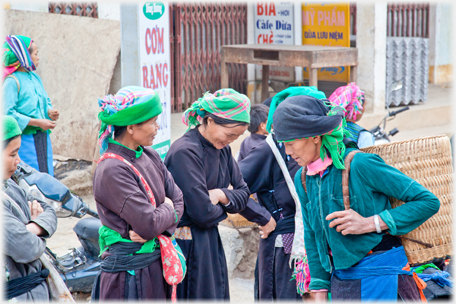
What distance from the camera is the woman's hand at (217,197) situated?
9.60ft

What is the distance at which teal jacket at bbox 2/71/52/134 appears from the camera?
447cm

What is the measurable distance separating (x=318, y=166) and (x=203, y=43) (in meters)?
6.88

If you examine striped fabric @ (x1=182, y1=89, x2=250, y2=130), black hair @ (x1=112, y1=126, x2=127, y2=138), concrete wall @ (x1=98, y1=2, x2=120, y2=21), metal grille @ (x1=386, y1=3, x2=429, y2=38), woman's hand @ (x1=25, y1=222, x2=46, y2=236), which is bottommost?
woman's hand @ (x1=25, y1=222, x2=46, y2=236)

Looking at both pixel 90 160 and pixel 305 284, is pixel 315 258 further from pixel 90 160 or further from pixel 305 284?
pixel 90 160

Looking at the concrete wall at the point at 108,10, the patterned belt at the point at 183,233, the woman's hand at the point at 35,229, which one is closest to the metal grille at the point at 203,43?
the concrete wall at the point at 108,10

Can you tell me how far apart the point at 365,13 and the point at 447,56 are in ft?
13.4

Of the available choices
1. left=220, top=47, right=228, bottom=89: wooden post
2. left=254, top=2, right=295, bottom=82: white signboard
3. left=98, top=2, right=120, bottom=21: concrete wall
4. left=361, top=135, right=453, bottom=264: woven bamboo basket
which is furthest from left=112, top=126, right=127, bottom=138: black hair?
left=254, top=2, right=295, bottom=82: white signboard

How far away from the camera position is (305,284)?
2613 millimetres

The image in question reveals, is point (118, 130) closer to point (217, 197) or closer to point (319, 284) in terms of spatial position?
point (217, 197)

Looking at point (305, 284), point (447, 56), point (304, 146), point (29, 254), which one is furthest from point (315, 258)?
point (447, 56)

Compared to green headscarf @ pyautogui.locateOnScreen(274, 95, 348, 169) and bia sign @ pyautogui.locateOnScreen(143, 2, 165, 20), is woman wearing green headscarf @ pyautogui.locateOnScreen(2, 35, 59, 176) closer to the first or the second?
bia sign @ pyautogui.locateOnScreen(143, 2, 165, 20)

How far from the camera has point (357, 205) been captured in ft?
7.20

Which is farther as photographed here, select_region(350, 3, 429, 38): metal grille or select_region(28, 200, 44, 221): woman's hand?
select_region(350, 3, 429, 38): metal grille

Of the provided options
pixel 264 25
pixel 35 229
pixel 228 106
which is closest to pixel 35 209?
pixel 35 229
